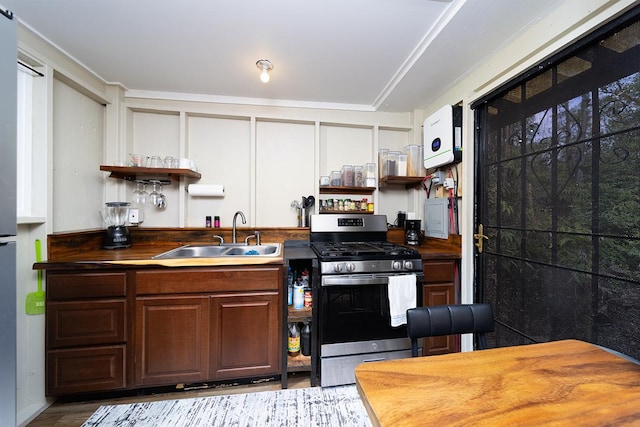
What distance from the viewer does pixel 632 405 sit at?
587 millimetres

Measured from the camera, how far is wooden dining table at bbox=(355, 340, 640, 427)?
551 mm

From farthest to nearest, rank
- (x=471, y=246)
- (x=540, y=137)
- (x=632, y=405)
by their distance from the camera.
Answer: (x=471, y=246)
(x=540, y=137)
(x=632, y=405)

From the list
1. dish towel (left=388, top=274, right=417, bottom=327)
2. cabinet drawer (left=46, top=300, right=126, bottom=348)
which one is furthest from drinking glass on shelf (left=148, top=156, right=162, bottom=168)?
dish towel (left=388, top=274, right=417, bottom=327)

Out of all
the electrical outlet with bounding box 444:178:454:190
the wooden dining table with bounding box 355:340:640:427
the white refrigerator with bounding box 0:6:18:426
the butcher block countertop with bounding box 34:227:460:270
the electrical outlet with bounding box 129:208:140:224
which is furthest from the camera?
the electrical outlet with bounding box 129:208:140:224

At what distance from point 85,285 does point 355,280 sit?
174 centimetres

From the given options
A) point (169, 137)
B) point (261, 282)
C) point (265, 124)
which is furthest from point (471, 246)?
point (169, 137)

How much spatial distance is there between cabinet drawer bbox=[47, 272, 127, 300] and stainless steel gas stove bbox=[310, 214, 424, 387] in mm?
1298

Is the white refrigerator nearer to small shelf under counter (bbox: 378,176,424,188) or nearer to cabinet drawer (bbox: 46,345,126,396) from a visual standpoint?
cabinet drawer (bbox: 46,345,126,396)

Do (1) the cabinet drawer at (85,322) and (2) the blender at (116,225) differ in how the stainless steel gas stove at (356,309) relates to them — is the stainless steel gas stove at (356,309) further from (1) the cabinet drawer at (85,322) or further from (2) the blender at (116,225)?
(2) the blender at (116,225)

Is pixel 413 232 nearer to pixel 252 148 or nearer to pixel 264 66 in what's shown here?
pixel 252 148

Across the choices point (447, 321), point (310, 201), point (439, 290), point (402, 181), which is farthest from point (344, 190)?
point (447, 321)

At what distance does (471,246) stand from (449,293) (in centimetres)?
41

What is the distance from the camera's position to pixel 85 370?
5.17ft

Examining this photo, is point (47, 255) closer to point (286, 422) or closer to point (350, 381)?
point (286, 422)
